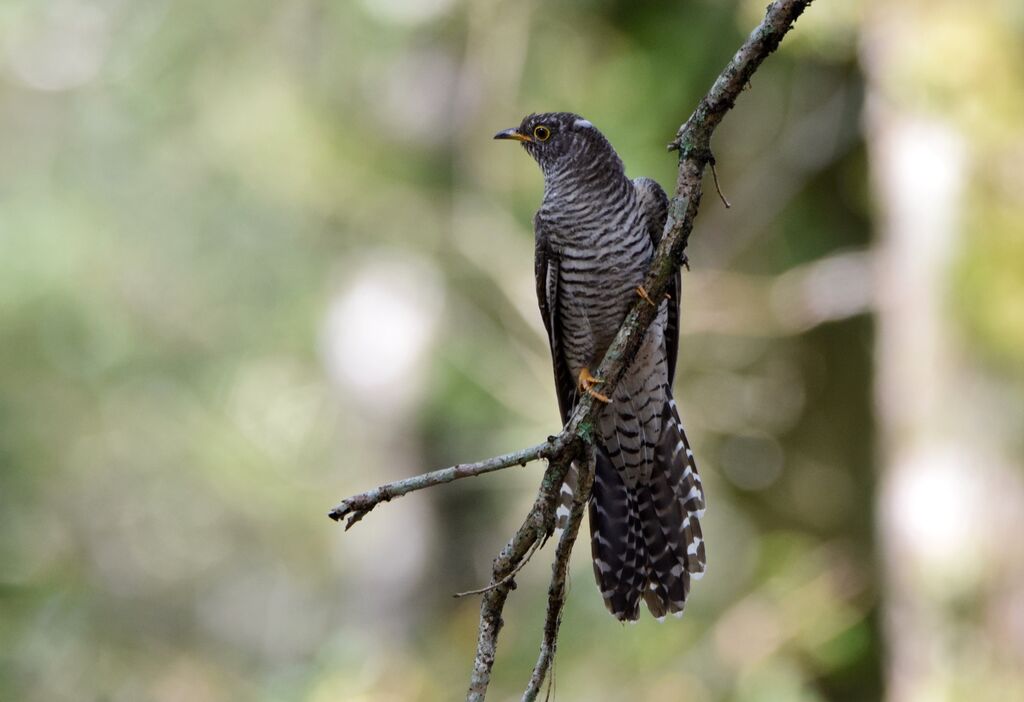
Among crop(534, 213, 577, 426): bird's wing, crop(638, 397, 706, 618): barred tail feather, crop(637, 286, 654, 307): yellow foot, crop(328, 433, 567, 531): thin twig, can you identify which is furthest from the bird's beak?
crop(328, 433, 567, 531): thin twig

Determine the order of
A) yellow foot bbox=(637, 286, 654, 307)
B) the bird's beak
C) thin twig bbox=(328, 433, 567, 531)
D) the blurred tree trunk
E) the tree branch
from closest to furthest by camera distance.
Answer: thin twig bbox=(328, 433, 567, 531) < the tree branch < yellow foot bbox=(637, 286, 654, 307) < the bird's beak < the blurred tree trunk

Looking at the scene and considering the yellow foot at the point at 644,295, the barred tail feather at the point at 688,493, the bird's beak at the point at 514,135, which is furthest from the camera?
the bird's beak at the point at 514,135

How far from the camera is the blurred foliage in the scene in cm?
640

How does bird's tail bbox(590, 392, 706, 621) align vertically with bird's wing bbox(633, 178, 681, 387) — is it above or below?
below

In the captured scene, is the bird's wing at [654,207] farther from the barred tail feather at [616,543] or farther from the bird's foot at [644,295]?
the bird's foot at [644,295]

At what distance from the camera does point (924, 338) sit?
18.1ft

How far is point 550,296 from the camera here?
154 inches

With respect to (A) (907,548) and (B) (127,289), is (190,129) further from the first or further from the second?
(A) (907,548)

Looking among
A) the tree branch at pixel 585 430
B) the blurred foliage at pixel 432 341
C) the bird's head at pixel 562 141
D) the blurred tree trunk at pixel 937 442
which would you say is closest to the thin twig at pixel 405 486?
the tree branch at pixel 585 430

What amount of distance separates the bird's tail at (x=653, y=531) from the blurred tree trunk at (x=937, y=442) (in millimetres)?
2128

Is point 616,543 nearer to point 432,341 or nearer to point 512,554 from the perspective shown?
point 512,554

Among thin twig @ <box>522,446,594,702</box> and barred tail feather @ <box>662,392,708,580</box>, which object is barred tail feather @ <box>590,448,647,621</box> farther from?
thin twig @ <box>522,446,594,702</box>

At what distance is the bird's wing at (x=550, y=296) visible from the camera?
388 cm

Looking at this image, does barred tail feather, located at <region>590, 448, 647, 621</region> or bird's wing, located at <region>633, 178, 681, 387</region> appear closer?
barred tail feather, located at <region>590, 448, 647, 621</region>
